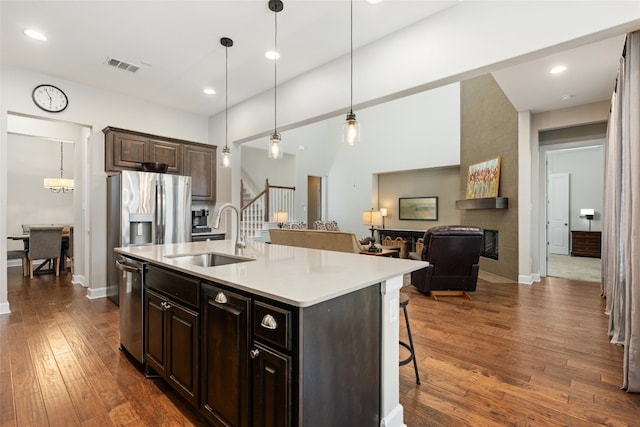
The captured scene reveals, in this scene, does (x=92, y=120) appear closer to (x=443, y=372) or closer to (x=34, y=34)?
(x=34, y=34)

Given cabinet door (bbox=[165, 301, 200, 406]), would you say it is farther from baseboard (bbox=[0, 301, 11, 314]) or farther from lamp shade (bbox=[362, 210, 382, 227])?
lamp shade (bbox=[362, 210, 382, 227])

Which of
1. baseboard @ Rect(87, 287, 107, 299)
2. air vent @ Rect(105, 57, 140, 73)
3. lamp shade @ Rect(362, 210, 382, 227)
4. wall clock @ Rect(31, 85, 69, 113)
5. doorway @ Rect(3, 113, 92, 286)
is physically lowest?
baseboard @ Rect(87, 287, 107, 299)

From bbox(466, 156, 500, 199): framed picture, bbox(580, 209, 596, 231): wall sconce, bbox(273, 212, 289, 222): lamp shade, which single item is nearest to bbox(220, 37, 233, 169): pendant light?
bbox(273, 212, 289, 222): lamp shade

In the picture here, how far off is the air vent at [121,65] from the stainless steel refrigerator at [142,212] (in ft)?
4.25

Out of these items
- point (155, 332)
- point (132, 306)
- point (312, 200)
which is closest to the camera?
point (155, 332)

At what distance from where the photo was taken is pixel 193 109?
211 inches

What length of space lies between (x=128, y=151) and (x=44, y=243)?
2834 millimetres

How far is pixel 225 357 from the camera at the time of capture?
1559 millimetres

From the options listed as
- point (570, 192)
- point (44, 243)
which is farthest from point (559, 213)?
point (44, 243)

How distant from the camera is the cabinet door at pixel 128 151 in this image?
447 cm

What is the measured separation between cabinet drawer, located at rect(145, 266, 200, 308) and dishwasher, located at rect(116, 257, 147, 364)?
0.49ft

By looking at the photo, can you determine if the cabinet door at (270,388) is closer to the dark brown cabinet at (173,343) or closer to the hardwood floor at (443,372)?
the dark brown cabinet at (173,343)

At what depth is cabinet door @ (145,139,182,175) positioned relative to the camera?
4.80m

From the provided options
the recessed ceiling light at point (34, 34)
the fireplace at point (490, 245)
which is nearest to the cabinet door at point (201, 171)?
the recessed ceiling light at point (34, 34)
